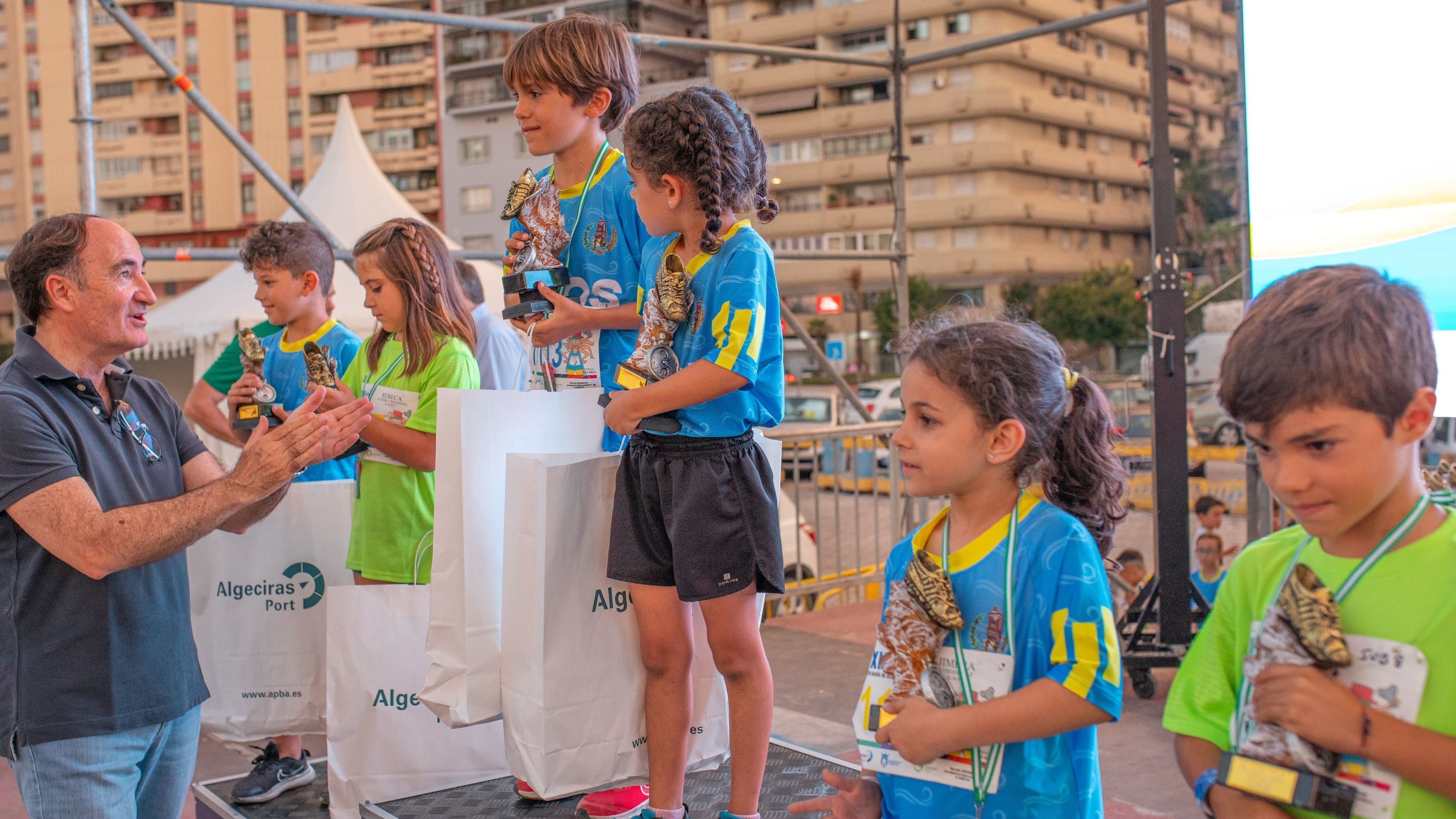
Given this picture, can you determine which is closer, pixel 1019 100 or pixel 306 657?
pixel 306 657

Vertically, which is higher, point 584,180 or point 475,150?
point 475,150

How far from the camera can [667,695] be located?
7.52 feet

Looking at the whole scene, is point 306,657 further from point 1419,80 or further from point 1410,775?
point 1419,80

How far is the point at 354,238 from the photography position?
32.9ft

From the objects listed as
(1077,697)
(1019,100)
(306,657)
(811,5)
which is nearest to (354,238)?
(306,657)

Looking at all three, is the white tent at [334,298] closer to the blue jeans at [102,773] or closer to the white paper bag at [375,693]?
the white paper bag at [375,693]

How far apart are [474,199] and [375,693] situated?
52.8 metres

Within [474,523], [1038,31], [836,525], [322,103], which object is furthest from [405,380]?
[322,103]

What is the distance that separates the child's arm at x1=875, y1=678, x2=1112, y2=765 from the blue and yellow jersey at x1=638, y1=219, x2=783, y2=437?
0.80 m

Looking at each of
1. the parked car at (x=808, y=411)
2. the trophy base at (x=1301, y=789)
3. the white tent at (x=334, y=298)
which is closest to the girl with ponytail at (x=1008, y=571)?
the trophy base at (x=1301, y=789)

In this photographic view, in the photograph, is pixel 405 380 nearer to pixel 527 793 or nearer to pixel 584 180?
pixel 584 180

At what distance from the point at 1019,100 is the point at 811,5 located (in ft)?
33.6

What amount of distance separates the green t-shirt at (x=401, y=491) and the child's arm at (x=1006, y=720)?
1.59 meters

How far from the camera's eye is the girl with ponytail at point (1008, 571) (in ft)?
4.51
